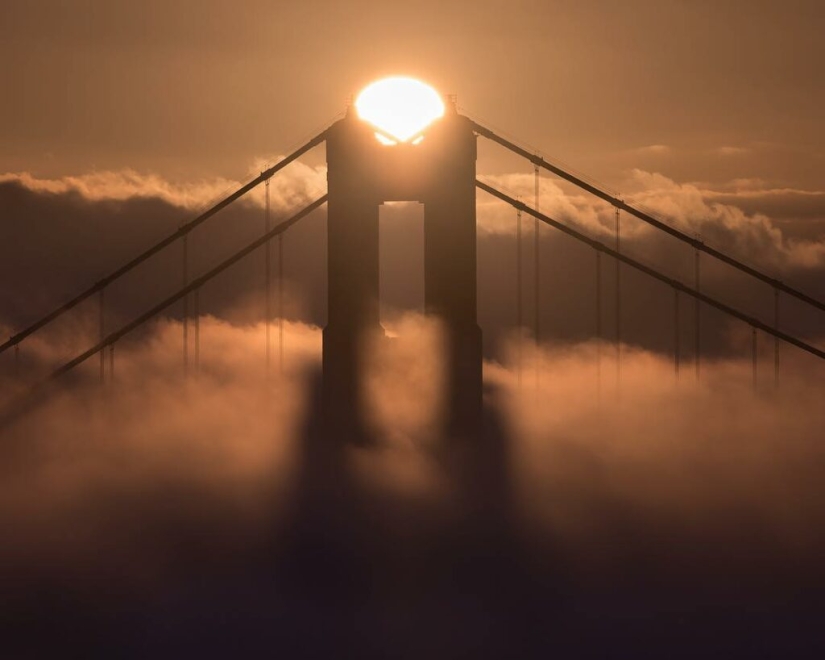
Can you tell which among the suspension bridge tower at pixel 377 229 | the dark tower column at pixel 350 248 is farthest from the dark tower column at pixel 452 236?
the dark tower column at pixel 350 248

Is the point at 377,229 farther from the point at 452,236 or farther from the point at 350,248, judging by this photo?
the point at 452,236


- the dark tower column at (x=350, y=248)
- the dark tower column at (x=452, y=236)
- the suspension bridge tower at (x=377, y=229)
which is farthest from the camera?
Answer: the dark tower column at (x=452, y=236)

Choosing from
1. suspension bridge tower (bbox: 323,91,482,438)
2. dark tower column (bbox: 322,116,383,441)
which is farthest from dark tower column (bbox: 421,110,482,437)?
dark tower column (bbox: 322,116,383,441)

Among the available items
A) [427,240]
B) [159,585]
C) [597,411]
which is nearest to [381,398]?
[427,240]

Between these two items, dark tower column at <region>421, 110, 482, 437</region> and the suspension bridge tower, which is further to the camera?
dark tower column at <region>421, 110, 482, 437</region>

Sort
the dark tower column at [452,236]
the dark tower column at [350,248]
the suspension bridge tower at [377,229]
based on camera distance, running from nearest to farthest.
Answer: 1. the dark tower column at [350,248]
2. the suspension bridge tower at [377,229]
3. the dark tower column at [452,236]

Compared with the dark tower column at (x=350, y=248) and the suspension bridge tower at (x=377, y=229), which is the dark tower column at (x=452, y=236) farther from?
the dark tower column at (x=350, y=248)

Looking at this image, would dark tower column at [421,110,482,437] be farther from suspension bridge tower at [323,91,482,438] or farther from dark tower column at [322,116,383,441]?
dark tower column at [322,116,383,441]
